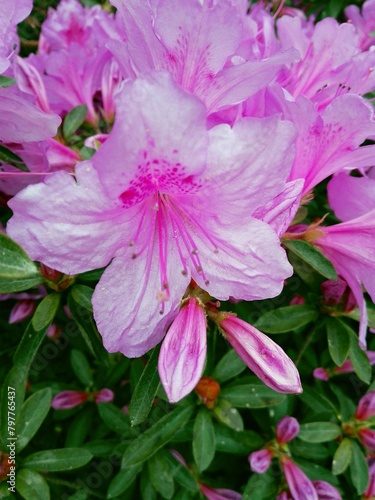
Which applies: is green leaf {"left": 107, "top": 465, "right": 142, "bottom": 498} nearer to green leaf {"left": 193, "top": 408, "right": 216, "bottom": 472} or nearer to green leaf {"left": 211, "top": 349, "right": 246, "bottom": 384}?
green leaf {"left": 193, "top": 408, "right": 216, "bottom": 472}

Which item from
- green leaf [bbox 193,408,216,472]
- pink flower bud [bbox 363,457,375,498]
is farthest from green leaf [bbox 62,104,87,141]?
pink flower bud [bbox 363,457,375,498]

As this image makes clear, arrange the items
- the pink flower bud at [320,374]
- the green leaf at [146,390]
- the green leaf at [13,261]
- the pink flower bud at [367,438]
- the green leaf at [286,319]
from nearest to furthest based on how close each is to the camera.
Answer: the green leaf at [13,261]
the green leaf at [146,390]
the green leaf at [286,319]
the pink flower bud at [367,438]
the pink flower bud at [320,374]

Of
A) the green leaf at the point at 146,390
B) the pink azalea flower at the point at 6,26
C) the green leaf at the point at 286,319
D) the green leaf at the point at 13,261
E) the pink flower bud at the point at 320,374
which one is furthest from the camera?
the pink flower bud at the point at 320,374

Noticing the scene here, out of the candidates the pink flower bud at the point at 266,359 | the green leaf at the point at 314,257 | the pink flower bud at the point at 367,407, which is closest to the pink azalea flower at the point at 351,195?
the green leaf at the point at 314,257

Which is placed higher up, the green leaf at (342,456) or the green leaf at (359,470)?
the green leaf at (342,456)

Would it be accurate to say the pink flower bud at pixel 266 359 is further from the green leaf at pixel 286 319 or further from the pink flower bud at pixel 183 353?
the green leaf at pixel 286 319

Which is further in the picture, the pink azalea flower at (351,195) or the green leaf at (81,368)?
the green leaf at (81,368)

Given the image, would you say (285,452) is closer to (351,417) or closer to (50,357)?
(351,417)
